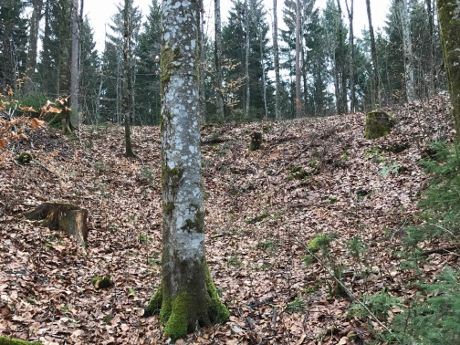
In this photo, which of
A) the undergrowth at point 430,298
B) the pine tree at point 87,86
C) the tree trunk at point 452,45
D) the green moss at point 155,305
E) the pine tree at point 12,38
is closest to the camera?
the undergrowth at point 430,298

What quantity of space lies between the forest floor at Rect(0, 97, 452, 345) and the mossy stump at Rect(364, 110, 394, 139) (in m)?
0.28

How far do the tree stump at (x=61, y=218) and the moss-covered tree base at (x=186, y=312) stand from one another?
305cm

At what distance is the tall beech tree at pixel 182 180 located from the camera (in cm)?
409

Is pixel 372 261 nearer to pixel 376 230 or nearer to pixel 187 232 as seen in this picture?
pixel 376 230

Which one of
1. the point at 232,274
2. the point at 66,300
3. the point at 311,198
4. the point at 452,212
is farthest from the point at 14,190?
the point at 452,212

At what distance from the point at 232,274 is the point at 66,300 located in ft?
8.74

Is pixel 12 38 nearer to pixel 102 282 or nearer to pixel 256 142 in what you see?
pixel 256 142

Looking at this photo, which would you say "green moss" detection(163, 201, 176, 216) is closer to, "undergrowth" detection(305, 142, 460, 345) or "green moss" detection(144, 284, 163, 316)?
"green moss" detection(144, 284, 163, 316)

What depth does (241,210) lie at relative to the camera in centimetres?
995

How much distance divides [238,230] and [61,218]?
159 inches

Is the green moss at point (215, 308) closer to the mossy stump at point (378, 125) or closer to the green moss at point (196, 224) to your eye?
the green moss at point (196, 224)

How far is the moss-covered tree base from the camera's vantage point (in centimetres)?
393

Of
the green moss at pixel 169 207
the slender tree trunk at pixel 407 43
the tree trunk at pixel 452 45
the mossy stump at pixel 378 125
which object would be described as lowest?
the green moss at pixel 169 207

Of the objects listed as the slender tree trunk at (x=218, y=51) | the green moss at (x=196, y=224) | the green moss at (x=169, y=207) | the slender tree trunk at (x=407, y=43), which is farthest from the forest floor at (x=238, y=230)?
the slender tree trunk at (x=218, y=51)
